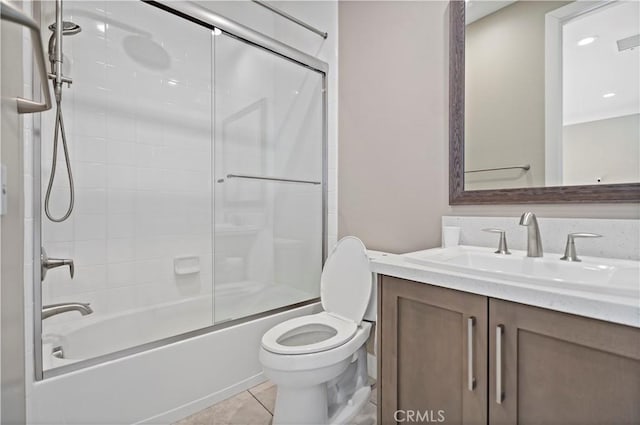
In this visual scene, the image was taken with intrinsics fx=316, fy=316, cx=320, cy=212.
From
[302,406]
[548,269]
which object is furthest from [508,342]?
[302,406]

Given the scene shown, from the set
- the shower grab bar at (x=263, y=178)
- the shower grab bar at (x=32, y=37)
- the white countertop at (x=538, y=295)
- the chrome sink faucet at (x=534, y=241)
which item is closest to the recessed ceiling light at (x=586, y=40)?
the chrome sink faucet at (x=534, y=241)

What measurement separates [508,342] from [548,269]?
0.39 meters

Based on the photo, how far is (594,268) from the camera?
1.00 m

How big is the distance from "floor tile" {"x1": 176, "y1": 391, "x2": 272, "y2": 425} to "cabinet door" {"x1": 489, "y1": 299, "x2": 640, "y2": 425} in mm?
1092

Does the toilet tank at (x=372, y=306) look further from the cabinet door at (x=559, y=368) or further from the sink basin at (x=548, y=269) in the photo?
the cabinet door at (x=559, y=368)

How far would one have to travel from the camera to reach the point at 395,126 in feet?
5.93

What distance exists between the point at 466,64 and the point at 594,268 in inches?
40.2

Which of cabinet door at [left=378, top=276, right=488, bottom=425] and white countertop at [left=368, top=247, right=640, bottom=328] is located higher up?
white countertop at [left=368, top=247, right=640, bottom=328]

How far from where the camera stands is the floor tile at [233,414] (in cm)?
149

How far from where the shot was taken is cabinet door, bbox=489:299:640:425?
70cm

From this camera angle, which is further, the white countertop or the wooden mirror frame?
the wooden mirror frame

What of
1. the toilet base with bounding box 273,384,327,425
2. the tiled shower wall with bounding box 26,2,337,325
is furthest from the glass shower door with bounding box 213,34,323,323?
the toilet base with bounding box 273,384,327,425

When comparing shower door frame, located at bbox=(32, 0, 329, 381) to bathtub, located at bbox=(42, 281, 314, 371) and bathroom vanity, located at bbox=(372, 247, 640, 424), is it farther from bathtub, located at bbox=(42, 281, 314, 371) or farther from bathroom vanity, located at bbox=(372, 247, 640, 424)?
bathroom vanity, located at bbox=(372, 247, 640, 424)

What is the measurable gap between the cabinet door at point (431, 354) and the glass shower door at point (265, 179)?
1.02m
